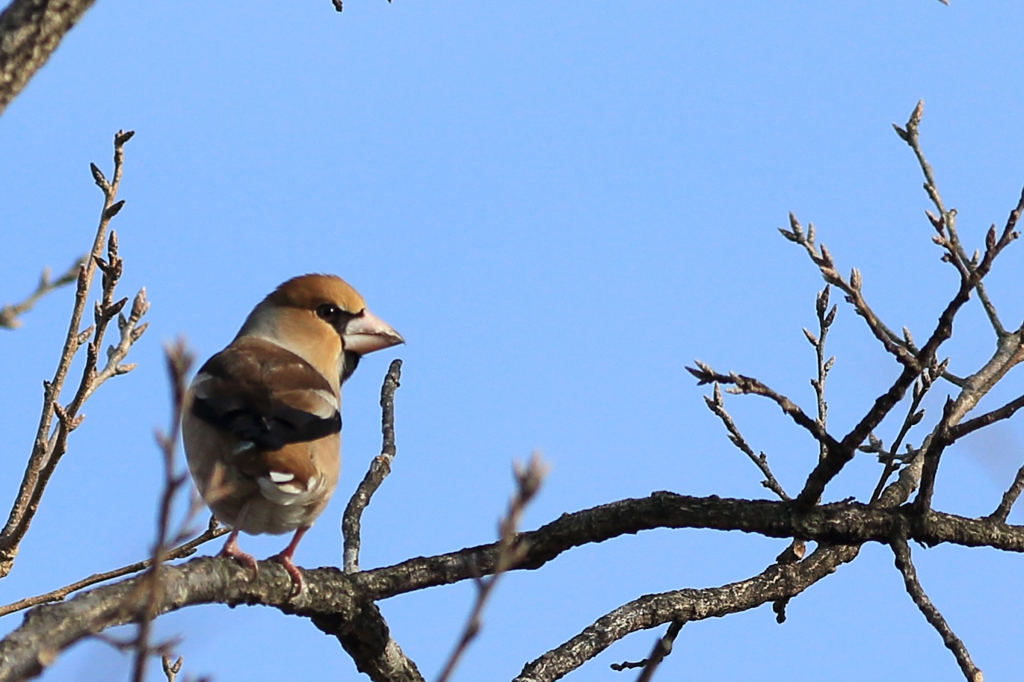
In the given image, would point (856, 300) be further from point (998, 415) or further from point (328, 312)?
point (328, 312)

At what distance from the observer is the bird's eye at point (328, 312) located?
6.52 metres

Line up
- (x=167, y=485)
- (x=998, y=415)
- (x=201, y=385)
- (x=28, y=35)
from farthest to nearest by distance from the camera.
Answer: (x=201, y=385), (x=998, y=415), (x=28, y=35), (x=167, y=485)

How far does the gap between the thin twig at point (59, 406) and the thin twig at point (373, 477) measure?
103 cm

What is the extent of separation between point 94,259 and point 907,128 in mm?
2835

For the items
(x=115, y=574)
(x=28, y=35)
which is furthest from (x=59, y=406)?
(x=28, y=35)

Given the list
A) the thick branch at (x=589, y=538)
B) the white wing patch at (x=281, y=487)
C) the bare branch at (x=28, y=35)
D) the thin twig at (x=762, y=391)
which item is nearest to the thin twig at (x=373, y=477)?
the white wing patch at (x=281, y=487)

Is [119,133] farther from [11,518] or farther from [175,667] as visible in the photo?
[175,667]

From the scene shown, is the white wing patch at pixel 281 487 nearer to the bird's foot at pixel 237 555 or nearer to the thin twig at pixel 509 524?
the bird's foot at pixel 237 555

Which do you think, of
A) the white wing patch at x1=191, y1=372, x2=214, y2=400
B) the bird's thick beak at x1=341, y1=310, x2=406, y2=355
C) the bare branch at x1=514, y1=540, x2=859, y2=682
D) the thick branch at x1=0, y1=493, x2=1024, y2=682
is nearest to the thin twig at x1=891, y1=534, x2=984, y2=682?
the thick branch at x1=0, y1=493, x2=1024, y2=682

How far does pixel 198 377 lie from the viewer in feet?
18.4

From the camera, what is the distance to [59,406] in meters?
4.03

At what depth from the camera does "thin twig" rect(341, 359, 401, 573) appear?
4715 millimetres

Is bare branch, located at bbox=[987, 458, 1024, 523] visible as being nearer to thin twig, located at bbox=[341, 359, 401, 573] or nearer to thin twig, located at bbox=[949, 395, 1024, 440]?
thin twig, located at bbox=[949, 395, 1024, 440]

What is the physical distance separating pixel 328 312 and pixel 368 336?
0.25m
